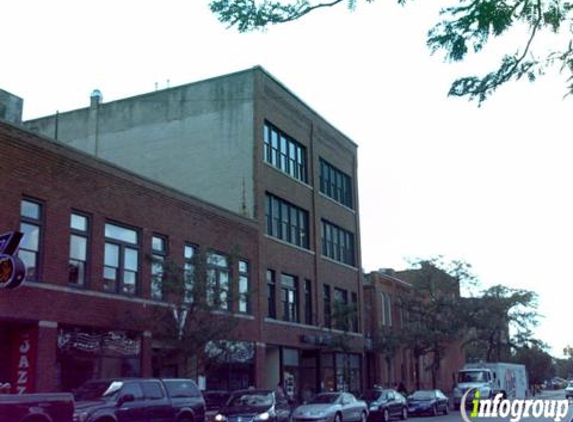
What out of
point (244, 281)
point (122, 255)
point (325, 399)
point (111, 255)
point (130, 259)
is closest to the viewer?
point (111, 255)

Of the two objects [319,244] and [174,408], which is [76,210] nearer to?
[174,408]

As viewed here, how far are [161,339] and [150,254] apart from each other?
2.81 meters

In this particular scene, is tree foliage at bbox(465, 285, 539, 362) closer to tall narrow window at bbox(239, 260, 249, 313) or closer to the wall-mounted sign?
tall narrow window at bbox(239, 260, 249, 313)

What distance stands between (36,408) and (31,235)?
7710 mm

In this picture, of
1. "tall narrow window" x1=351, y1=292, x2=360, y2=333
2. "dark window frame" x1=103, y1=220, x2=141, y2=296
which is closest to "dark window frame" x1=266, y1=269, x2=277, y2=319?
"tall narrow window" x1=351, y1=292, x2=360, y2=333

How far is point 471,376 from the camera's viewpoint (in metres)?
44.8

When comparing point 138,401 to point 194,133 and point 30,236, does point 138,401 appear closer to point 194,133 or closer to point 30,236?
point 30,236

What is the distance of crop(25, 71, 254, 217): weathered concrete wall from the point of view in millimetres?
33344

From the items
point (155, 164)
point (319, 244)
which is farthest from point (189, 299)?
point (319, 244)

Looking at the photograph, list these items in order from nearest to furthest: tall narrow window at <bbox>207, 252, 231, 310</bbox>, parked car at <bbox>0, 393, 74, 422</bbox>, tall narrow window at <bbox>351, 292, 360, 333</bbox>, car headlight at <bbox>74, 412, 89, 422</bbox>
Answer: parked car at <bbox>0, 393, 74, 422</bbox>
car headlight at <bbox>74, 412, 89, 422</bbox>
tall narrow window at <bbox>207, 252, 231, 310</bbox>
tall narrow window at <bbox>351, 292, 360, 333</bbox>

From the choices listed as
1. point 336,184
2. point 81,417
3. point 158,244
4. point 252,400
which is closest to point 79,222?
point 158,244

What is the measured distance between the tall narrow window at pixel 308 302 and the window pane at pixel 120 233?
45.6ft

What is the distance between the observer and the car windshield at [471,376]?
1748 inches

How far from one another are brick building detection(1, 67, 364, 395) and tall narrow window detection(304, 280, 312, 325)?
55mm
